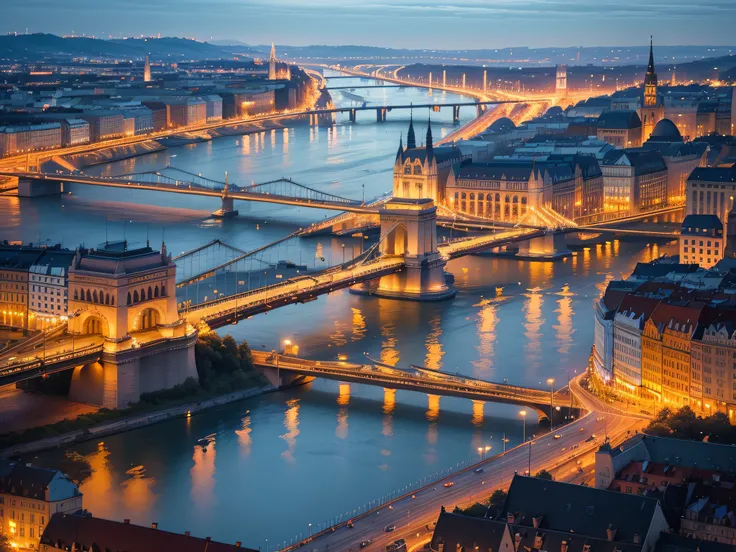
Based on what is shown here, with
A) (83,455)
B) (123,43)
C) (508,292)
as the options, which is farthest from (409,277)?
(123,43)

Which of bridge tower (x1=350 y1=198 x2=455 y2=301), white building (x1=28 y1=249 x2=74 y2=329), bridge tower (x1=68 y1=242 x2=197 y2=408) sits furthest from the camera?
bridge tower (x1=350 y1=198 x2=455 y2=301)

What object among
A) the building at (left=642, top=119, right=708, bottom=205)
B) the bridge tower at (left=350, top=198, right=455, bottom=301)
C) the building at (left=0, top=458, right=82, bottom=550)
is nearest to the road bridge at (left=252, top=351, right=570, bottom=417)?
the building at (left=0, top=458, right=82, bottom=550)

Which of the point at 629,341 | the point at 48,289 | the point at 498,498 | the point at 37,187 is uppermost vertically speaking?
the point at 48,289

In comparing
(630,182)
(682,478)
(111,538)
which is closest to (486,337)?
(682,478)

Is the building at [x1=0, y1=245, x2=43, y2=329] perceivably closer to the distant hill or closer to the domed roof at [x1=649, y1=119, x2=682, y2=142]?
the domed roof at [x1=649, y1=119, x2=682, y2=142]

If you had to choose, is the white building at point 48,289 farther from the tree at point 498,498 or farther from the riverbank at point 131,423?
the tree at point 498,498

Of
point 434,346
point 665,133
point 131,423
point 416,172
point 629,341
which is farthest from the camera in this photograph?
point 665,133

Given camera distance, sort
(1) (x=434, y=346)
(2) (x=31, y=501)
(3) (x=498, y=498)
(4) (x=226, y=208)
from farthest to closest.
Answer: (4) (x=226, y=208)
(1) (x=434, y=346)
(3) (x=498, y=498)
(2) (x=31, y=501)

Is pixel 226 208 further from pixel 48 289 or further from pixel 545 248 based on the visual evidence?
pixel 48 289
